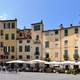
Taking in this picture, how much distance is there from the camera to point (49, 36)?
73.1 m

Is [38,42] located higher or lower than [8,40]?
lower

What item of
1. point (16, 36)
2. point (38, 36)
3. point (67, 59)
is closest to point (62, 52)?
point (67, 59)

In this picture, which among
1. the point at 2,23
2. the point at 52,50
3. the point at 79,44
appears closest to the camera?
the point at 79,44

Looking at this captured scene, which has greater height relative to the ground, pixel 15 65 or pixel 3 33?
pixel 3 33

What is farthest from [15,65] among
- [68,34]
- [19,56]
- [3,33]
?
[68,34]

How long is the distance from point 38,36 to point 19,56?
6.24 m

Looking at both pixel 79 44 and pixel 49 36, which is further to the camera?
pixel 49 36

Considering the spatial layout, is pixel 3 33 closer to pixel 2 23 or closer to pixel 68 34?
pixel 2 23

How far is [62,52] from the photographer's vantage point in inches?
2795

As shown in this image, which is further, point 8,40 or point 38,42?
point 8,40

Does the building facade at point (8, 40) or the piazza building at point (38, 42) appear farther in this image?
the building facade at point (8, 40)

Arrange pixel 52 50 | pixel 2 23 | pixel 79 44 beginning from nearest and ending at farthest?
pixel 79 44, pixel 52 50, pixel 2 23

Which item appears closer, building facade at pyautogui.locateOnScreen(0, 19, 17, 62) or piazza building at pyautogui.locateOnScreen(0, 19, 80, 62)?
piazza building at pyautogui.locateOnScreen(0, 19, 80, 62)

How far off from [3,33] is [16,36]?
311cm
